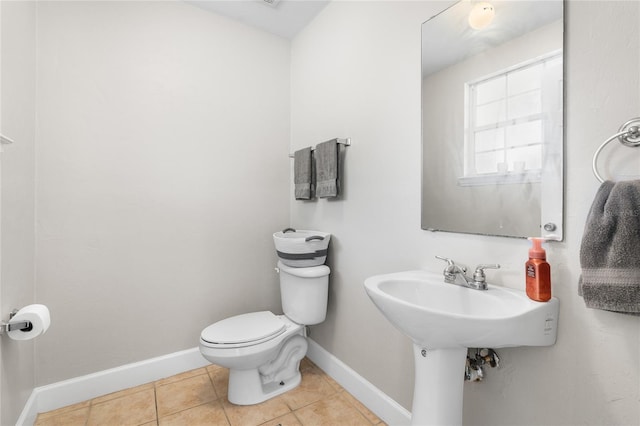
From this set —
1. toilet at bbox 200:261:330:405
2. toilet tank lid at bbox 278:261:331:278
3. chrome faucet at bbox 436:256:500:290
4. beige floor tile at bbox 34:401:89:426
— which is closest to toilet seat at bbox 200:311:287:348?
toilet at bbox 200:261:330:405

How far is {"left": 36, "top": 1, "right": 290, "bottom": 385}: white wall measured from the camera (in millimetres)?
1559

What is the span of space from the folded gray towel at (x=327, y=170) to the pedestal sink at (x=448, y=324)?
0.68 m

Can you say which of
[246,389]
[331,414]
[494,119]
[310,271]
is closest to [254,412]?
[246,389]

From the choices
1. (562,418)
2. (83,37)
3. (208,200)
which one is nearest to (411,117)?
(562,418)

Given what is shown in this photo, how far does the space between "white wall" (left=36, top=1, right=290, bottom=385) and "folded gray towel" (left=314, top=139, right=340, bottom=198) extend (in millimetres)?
524

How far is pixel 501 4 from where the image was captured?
A: 3.40ft

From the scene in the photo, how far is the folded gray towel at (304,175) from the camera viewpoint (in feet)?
6.30

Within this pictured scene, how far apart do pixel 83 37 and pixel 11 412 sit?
1.83 meters

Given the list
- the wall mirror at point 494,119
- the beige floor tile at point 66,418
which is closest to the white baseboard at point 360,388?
the wall mirror at point 494,119

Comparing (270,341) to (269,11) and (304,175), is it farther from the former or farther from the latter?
(269,11)

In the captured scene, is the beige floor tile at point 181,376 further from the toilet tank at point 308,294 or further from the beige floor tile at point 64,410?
the toilet tank at point 308,294

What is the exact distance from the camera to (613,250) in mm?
694

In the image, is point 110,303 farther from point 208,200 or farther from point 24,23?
point 24,23

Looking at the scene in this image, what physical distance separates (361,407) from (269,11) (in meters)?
2.48
